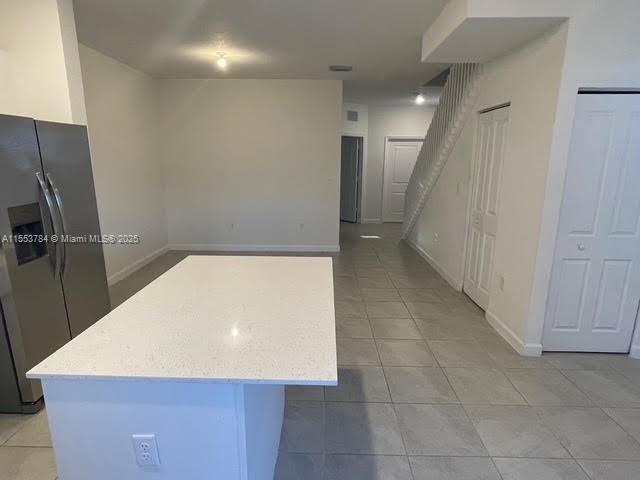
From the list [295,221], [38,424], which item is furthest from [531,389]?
[295,221]

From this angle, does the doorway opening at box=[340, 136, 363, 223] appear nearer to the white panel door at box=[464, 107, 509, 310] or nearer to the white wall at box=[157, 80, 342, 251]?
the white wall at box=[157, 80, 342, 251]

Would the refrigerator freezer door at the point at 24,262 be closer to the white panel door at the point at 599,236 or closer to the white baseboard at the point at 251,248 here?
the white panel door at the point at 599,236

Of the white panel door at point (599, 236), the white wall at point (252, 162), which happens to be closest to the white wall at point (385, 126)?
the white wall at point (252, 162)

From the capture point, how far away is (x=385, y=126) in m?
8.41

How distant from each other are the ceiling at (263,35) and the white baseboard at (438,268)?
2624 mm

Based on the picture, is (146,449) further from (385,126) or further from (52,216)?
(385,126)

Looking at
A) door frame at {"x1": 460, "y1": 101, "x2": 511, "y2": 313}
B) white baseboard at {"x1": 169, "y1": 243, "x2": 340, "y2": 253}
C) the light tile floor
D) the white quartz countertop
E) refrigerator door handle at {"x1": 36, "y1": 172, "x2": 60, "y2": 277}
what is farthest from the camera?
white baseboard at {"x1": 169, "y1": 243, "x2": 340, "y2": 253}

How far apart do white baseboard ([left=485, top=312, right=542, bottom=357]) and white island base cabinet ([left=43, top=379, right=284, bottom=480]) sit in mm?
2474

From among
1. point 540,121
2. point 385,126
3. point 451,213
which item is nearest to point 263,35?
point 540,121

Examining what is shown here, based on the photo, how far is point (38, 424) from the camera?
2102 millimetres

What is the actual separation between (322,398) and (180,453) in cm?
131

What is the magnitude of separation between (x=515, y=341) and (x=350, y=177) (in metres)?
6.37

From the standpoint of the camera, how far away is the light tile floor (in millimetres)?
1818

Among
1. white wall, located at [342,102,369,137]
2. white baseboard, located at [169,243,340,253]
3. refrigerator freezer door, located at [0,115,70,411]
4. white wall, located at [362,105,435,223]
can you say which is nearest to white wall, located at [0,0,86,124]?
refrigerator freezer door, located at [0,115,70,411]
